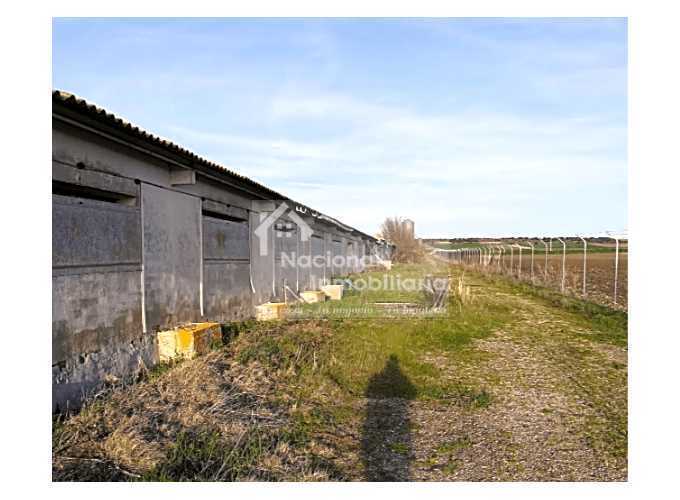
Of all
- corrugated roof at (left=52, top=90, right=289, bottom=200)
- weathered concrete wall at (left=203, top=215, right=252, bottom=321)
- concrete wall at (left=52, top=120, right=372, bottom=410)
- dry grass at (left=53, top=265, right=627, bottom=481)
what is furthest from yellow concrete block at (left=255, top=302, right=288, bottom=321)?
corrugated roof at (left=52, top=90, right=289, bottom=200)

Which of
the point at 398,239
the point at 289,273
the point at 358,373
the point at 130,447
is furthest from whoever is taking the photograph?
the point at 398,239

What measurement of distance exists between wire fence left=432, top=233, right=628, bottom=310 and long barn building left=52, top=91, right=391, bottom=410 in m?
8.46

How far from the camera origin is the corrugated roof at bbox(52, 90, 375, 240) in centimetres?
464

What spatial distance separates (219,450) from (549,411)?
3281mm

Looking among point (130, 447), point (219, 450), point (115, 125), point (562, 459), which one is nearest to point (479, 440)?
point (562, 459)

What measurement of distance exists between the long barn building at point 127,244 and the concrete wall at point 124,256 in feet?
0.04

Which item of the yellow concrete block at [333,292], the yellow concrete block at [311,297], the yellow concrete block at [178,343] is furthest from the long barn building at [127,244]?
the yellow concrete block at [333,292]

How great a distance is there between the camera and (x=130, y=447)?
13.2 ft

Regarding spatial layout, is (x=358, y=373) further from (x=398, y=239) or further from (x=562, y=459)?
(x=398, y=239)

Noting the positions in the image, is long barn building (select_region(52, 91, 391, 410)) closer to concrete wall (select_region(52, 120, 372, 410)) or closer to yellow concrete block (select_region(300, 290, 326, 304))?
concrete wall (select_region(52, 120, 372, 410))

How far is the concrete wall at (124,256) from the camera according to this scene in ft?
16.8

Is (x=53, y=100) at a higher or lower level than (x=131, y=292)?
higher

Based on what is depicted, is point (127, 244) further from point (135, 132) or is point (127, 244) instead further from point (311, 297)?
point (311, 297)

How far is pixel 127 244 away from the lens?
245 inches
